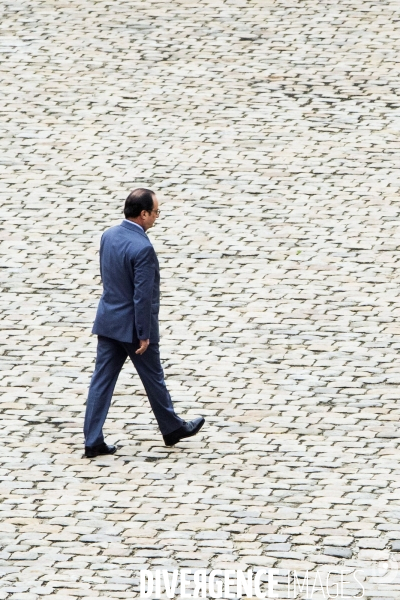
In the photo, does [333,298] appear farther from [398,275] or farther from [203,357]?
[203,357]

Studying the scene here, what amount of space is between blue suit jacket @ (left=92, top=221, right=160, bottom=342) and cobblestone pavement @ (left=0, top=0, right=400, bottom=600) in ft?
2.90

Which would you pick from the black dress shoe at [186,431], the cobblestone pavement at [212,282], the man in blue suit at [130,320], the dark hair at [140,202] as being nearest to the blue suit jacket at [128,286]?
the man in blue suit at [130,320]

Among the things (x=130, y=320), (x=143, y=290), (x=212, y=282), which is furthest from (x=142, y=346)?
(x=212, y=282)

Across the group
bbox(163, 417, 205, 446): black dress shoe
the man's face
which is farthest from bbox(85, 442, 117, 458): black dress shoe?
the man's face

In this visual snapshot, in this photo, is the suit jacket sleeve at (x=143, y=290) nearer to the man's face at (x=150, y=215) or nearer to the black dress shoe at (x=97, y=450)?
the man's face at (x=150, y=215)

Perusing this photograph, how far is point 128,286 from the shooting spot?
936cm

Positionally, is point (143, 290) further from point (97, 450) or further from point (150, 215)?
point (97, 450)

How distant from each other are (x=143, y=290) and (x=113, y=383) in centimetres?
69

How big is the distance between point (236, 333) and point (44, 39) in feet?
29.6

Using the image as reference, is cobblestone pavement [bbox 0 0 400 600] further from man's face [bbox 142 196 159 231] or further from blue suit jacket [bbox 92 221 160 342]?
man's face [bbox 142 196 159 231]

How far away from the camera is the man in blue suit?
9.23 m

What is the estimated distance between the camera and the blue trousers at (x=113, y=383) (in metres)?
Answer: 9.35

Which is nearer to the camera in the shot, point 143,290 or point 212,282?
point 143,290

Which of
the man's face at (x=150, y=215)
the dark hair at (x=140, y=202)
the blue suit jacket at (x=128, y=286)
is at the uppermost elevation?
the dark hair at (x=140, y=202)
